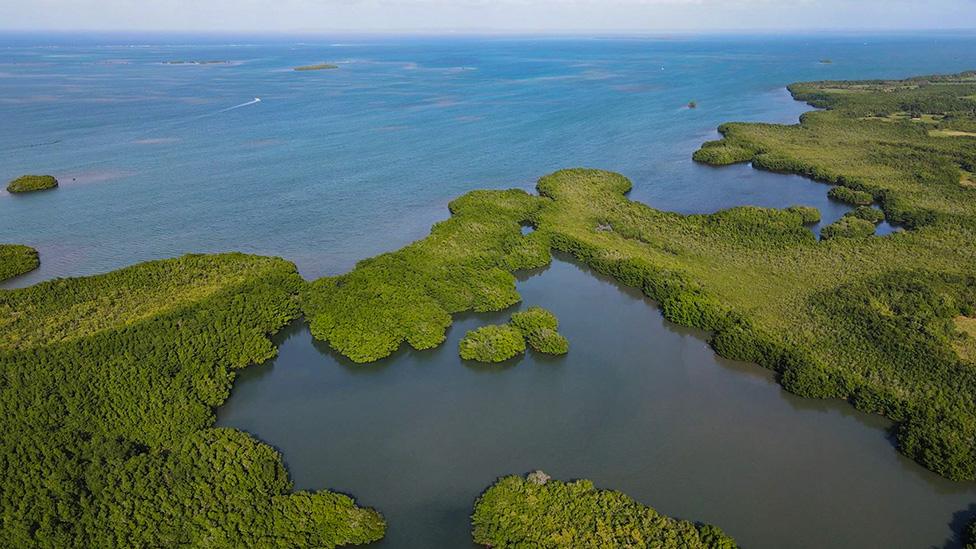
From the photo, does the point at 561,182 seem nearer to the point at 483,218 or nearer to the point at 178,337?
the point at 483,218

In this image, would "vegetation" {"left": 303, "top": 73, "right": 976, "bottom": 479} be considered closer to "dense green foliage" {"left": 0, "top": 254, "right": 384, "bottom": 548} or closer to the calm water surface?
the calm water surface

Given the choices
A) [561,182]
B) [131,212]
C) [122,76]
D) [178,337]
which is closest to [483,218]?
[561,182]

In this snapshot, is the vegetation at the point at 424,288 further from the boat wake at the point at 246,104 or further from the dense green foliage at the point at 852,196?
the boat wake at the point at 246,104

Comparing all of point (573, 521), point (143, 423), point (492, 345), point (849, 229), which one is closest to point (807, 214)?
point (849, 229)

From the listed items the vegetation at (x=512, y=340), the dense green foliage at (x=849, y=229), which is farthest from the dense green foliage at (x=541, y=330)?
the dense green foliage at (x=849, y=229)

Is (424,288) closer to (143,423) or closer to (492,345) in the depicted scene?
(492,345)

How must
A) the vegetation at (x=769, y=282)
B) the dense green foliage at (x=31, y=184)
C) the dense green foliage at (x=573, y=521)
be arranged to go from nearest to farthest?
the dense green foliage at (x=573, y=521)
the vegetation at (x=769, y=282)
the dense green foliage at (x=31, y=184)

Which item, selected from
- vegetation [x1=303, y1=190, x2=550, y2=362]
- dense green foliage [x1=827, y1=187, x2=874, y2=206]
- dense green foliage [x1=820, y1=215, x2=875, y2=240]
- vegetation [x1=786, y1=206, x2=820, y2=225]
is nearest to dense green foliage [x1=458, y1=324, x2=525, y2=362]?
vegetation [x1=303, y1=190, x2=550, y2=362]
